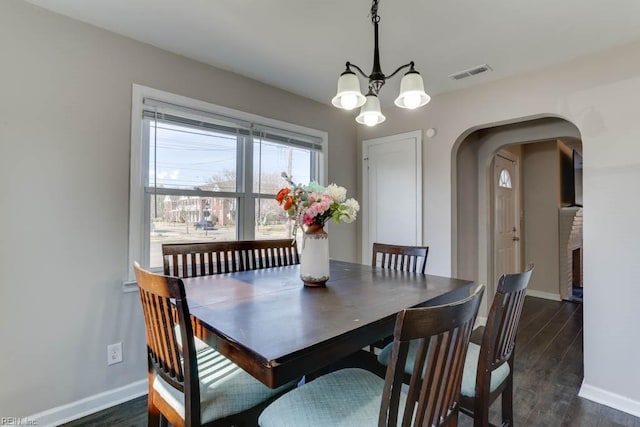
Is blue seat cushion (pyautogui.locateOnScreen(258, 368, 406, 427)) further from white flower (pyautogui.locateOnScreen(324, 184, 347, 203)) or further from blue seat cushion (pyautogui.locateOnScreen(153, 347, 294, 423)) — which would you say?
white flower (pyautogui.locateOnScreen(324, 184, 347, 203))

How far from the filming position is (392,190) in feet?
11.4

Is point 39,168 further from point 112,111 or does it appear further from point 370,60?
point 370,60

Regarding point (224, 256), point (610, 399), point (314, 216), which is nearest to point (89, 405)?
point (224, 256)

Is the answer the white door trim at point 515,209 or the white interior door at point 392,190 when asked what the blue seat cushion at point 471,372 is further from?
the white door trim at point 515,209

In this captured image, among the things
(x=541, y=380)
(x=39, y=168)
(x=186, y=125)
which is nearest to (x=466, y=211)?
(x=541, y=380)

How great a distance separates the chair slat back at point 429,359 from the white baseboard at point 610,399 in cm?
191

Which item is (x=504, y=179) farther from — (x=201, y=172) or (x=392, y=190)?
(x=201, y=172)

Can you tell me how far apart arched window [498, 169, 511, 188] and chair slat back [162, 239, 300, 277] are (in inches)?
123

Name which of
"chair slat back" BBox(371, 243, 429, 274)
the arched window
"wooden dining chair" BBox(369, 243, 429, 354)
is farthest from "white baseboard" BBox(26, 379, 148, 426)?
the arched window

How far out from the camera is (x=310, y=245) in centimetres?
175

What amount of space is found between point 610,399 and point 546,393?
0.37 m

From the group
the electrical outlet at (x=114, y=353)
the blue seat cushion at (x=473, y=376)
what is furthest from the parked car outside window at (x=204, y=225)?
the blue seat cushion at (x=473, y=376)

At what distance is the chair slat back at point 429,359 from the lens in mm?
812

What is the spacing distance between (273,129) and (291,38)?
3.12ft
